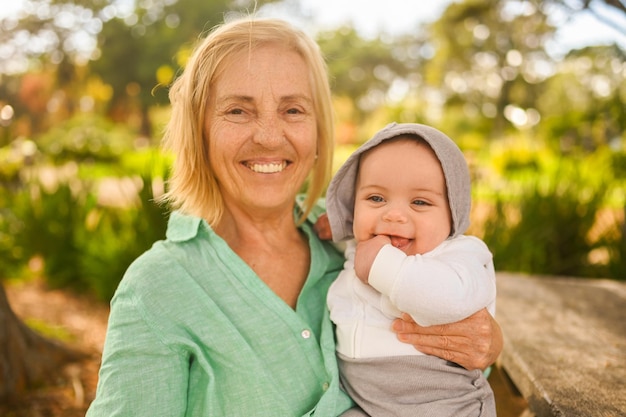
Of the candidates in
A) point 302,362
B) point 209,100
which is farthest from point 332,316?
point 209,100

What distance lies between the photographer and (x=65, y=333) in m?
4.52

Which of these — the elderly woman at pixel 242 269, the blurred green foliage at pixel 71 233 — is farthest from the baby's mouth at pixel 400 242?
the blurred green foliage at pixel 71 233

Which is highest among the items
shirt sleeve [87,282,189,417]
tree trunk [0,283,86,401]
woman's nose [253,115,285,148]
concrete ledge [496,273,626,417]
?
woman's nose [253,115,285,148]

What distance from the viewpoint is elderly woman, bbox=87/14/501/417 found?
5.37 feet

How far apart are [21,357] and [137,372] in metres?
2.11

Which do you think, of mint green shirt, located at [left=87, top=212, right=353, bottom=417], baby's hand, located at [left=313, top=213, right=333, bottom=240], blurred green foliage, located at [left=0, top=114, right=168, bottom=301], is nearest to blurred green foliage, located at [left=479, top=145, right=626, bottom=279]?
baby's hand, located at [left=313, top=213, right=333, bottom=240]

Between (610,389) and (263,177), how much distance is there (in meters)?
1.37

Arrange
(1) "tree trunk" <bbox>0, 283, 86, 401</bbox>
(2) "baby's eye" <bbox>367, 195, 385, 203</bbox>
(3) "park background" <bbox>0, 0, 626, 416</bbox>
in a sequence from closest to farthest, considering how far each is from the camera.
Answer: (2) "baby's eye" <bbox>367, 195, 385, 203</bbox> < (1) "tree trunk" <bbox>0, 283, 86, 401</bbox> < (3) "park background" <bbox>0, 0, 626, 416</bbox>

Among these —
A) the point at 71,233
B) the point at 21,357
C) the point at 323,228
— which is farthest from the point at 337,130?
the point at 71,233

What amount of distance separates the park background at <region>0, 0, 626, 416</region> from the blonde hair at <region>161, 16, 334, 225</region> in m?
0.20

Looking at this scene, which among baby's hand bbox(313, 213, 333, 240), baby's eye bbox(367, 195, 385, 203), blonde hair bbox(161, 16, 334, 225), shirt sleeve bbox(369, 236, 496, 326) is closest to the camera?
shirt sleeve bbox(369, 236, 496, 326)

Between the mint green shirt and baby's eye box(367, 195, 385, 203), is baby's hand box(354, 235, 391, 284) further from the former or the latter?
the mint green shirt

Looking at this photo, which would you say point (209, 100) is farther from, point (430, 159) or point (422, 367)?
point (422, 367)

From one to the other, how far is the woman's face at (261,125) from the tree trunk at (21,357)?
1.91 metres
